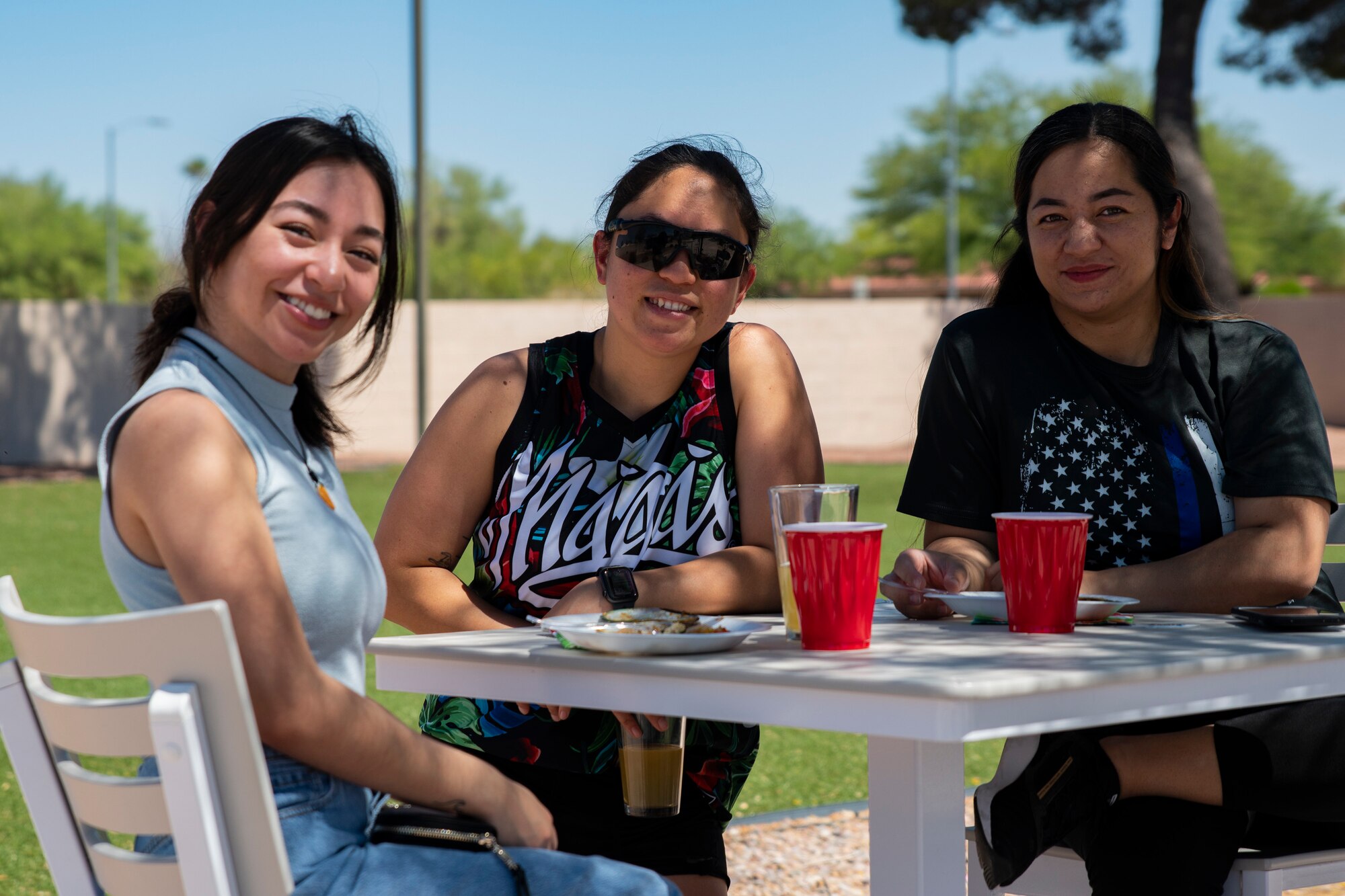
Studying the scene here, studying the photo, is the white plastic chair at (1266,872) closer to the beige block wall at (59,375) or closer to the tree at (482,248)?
the beige block wall at (59,375)

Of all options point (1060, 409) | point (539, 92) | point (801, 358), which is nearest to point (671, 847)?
point (1060, 409)

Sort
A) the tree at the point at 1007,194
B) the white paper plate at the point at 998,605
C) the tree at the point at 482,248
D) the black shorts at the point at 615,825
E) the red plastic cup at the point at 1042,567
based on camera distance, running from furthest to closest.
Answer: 1. the tree at the point at 482,248
2. the tree at the point at 1007,194
3. the black shorts at the point at 615,825
4. the white paper plate at the point at 998,605
5. the red plastic cup at the point at 1042,567

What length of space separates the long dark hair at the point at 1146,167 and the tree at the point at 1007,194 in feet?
169

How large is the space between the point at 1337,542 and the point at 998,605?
3.90 ft

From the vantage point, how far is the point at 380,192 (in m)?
1.93

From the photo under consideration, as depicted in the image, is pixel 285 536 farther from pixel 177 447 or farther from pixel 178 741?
pixel 178 741

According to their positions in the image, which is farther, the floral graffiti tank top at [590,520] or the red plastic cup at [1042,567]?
the floral graffiti tank top at [590,520]

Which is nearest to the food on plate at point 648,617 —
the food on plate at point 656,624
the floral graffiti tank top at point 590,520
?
the food on plate at point 656,624

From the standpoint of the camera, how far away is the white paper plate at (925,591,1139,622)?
2.14 metres

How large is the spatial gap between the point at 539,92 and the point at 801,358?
4439 cm

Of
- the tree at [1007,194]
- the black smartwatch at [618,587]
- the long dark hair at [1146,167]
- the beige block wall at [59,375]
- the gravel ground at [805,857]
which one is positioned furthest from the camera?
the tree at [1007,194]

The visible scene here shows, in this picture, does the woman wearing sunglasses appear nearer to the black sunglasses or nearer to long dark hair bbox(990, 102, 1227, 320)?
the black sunglasses

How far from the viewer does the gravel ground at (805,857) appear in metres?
3.68

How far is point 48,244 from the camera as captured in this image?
56750 mm
